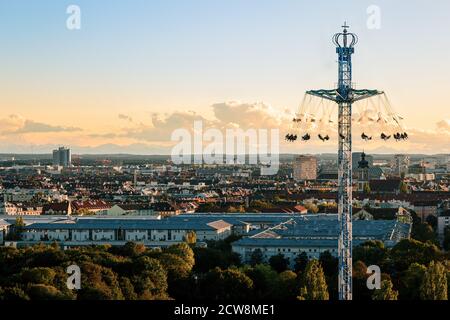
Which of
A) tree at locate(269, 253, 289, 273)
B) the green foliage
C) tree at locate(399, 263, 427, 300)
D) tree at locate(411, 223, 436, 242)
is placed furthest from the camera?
tree at locate(411, 223, 436, 242)

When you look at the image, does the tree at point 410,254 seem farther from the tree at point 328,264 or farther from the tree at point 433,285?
the tree at point 433,285

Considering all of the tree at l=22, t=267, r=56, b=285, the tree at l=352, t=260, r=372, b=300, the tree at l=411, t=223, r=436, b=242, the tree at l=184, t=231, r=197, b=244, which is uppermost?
the tree at l=22, t=267, r=56, b=285

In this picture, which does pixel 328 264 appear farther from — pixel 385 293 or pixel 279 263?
pixel 385 293

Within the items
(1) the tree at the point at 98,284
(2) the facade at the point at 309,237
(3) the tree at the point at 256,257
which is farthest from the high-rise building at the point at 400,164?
(1) the tree at the point at 98,284

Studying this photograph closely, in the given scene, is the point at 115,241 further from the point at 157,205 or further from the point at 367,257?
the point at 157,205

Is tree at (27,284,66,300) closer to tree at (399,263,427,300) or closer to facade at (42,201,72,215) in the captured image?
tree at (399,263,427,300)

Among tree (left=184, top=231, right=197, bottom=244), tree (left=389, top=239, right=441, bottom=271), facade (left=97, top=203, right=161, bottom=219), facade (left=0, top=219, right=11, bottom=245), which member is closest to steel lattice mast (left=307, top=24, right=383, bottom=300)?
tree (left=389, top=239, right=441, bottom=271)
